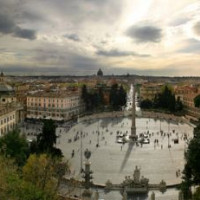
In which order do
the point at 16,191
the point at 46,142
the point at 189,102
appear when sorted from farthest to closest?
the point at 189,102 → the point at 46,142 → the point at 16,191

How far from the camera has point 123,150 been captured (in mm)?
44469

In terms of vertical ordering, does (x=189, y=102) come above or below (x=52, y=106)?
above

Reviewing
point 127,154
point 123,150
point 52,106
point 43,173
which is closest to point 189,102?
point 52,106

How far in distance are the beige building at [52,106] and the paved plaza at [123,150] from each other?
30.0ft

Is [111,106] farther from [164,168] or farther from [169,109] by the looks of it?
[164,168]

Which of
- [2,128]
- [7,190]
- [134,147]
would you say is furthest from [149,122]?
[7,190]

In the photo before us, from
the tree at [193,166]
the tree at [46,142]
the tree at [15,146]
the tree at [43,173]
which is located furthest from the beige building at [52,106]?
the tree at [43,173]

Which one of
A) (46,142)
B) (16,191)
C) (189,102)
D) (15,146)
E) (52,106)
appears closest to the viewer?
(16,191)

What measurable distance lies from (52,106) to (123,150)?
36.2 metres

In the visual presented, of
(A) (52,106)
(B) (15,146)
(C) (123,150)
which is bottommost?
(C) (123,150)

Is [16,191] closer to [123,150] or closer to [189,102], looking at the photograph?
[123,150]

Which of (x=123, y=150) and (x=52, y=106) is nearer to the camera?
(x=123, y=150)

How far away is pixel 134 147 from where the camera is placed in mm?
47000

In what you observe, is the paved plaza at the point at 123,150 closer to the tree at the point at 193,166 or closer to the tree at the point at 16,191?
the tree at the point at 193,166
